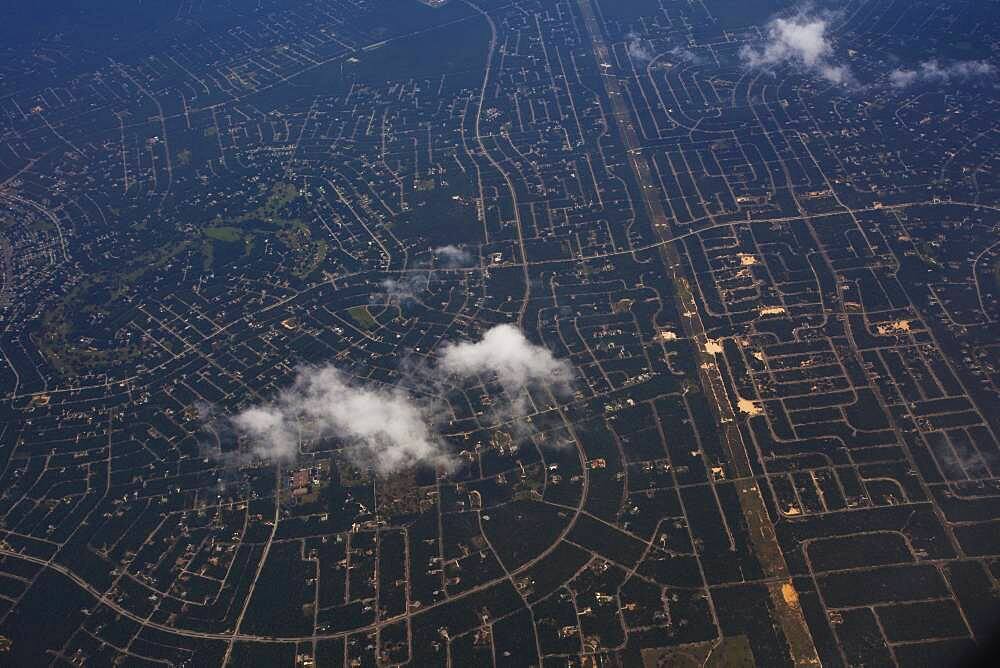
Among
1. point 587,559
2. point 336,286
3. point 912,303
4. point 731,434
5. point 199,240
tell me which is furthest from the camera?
point 199,240

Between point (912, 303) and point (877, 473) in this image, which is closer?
point (877, 473)

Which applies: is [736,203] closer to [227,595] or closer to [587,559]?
[587,559]

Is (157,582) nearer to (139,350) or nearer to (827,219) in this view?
(139,350)

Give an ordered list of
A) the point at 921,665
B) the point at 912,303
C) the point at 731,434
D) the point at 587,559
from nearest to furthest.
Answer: the point at 921,665 < the point at 587,559 < the point at 731,434 < the point at 912,303

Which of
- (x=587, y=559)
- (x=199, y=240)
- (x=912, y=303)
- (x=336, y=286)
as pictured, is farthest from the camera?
(x=199, y=240)

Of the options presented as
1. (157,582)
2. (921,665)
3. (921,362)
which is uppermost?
(921,362)

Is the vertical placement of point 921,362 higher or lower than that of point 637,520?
higher

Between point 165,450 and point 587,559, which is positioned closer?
point 587,559

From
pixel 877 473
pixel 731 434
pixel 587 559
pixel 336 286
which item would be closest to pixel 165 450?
pixel 336 286

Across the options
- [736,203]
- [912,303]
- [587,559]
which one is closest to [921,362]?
[912,303]
